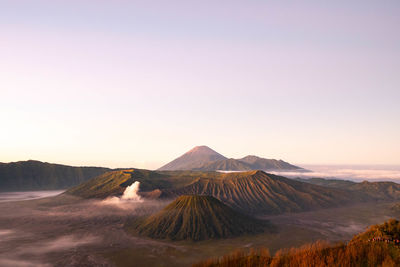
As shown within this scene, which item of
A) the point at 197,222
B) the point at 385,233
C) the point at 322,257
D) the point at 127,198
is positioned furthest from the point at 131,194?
the point at 322,257

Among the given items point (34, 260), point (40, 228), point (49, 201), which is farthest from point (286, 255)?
point (49, 201)

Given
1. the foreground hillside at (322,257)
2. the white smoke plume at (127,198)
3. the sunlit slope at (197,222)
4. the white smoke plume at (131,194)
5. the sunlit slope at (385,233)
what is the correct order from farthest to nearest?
1. the white smoke plume at (131,194)
2. the white smoke plume at (127,198)
3. the sunlit slope at (197,222)
4. the sunlit slope at (385,233)
5. the foreground hillside at (322,257)

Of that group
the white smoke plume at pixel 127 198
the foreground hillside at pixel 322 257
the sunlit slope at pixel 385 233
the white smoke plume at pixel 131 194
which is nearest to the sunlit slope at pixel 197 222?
the white smoke plume at pixel 127 198

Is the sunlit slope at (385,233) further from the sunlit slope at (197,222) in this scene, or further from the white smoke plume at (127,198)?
the white smoke plume at (127,198)

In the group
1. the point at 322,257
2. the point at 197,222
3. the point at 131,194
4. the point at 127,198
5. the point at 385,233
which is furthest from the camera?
the point at 131,194

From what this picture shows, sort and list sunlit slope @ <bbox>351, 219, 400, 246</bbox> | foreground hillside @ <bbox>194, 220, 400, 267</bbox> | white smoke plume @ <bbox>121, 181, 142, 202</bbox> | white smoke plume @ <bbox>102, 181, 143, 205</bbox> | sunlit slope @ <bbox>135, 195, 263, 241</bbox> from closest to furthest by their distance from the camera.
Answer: foreground hillside @ <bbox>194, 220, 400, 267</bbox>, sunlit slope @ <bbox>351, 219, 400, 246</bbox>, sunlit slope @ <bbox>135, 195, 263, 241</bbox>, white smoke plume @ <bbox>102, 181, 143, 205</bbox>, white smoke plume @ <bbox>121, 181, 142, 202</bbox>

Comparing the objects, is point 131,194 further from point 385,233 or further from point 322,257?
point 322,257

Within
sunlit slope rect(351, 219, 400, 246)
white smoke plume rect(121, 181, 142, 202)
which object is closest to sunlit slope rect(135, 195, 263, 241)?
white smoke plume rect(121, 181, 142, 202)

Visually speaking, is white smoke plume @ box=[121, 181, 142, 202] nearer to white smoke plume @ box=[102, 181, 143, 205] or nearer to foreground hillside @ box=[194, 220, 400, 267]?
white smoke plume @ box=[102, 181, 143, 205]

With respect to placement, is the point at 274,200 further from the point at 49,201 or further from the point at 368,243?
the point at 368,243
